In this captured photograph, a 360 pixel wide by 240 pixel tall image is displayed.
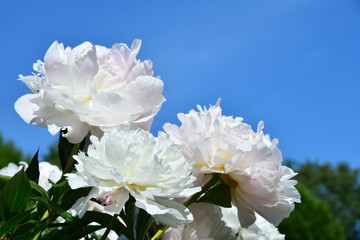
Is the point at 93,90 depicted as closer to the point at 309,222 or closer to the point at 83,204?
the point at 83,204

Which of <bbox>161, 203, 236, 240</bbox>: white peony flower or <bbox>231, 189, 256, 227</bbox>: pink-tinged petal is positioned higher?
<bbox>231, 189, 256, 227</bbox>: pink-tinged petal

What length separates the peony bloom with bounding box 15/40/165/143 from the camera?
78cm

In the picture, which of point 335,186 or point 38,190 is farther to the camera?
point 335,186

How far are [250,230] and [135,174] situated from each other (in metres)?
0.35

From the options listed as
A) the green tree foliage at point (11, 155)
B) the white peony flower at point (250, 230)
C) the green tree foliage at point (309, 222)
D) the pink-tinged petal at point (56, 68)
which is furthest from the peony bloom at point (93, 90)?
the green tree foliage at point (309, 222)

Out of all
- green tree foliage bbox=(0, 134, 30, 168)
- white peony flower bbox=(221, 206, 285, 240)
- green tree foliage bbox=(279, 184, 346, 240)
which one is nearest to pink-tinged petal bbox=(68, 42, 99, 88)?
white peony flower bbox=(221, 206, 285, 240)

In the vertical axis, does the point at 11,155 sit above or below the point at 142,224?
above

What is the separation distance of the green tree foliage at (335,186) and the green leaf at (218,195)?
2656 cm

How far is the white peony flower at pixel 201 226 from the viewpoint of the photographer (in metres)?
0.88

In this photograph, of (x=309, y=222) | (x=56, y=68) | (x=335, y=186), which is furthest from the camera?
(x=335, y=186)

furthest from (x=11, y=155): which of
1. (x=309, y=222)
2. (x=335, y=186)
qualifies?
(x=335, y=186)

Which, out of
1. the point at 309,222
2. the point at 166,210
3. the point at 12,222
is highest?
the point at 309,222

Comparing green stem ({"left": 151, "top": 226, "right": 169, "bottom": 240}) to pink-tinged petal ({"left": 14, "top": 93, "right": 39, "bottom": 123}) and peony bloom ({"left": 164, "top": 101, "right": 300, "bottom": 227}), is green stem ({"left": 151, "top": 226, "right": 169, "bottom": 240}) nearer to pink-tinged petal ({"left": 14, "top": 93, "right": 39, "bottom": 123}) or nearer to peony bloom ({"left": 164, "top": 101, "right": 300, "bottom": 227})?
peony bloom ({"left": 164, "top": 101, "right": 300, "bottom": 227})

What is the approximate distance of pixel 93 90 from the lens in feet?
2.59
